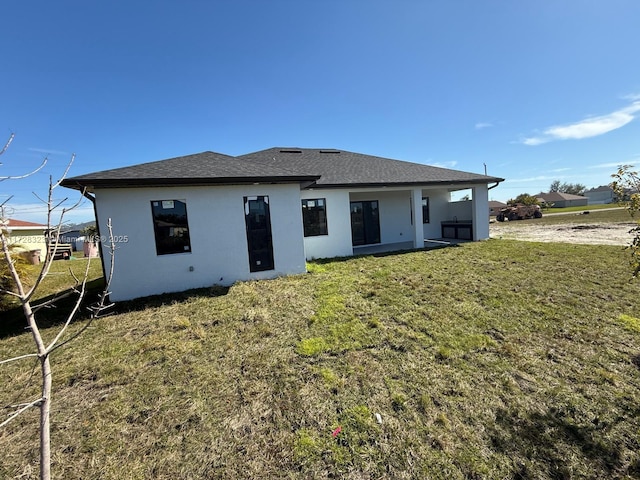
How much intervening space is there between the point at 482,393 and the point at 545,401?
2.01ft

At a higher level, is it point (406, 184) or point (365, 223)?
point (406, 184)

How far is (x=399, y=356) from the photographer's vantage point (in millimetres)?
3752

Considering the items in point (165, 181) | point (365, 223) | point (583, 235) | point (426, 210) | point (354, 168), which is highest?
point (354, 168)

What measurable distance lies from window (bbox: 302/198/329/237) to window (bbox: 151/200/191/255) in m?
4.46

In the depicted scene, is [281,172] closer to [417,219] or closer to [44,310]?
[44,310]

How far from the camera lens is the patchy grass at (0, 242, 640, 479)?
7.66 feet

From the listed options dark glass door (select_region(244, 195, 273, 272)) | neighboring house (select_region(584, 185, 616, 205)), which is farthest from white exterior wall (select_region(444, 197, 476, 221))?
neighboring house (select_region(584, 185, 616, 205))

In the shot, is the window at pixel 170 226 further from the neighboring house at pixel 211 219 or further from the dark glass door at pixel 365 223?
the dark glass door at pixel 365 223

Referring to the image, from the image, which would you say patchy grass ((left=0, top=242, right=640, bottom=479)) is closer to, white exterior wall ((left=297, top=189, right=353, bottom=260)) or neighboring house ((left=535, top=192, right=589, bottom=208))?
white exterior wall ((left=297, top=189, right=353, bottom=260))

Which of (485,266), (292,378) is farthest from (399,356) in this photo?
(485,266)

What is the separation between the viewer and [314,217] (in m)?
10.6

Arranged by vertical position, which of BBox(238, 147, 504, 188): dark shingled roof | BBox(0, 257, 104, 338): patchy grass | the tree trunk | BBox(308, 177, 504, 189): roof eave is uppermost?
BBox(238, 147, 504, 188): dark shingled roof

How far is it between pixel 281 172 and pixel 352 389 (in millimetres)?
6132

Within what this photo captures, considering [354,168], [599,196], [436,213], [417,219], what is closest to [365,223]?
[417,219]
